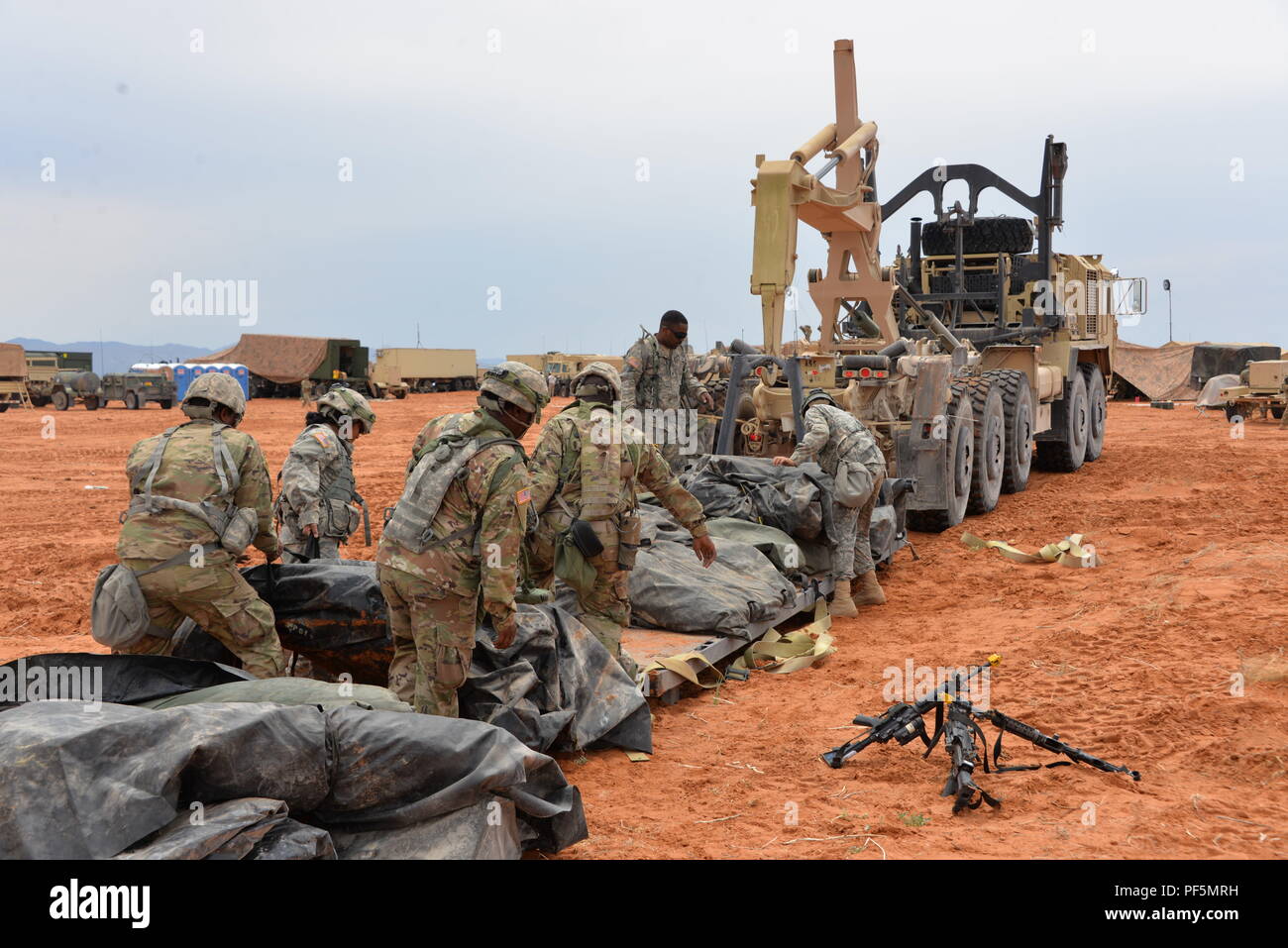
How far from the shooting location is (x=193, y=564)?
Result: 15.0 feet

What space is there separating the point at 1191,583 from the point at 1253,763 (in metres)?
3.23

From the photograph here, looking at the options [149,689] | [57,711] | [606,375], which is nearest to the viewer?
[57,711]

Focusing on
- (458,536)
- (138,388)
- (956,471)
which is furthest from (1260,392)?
(138,388)

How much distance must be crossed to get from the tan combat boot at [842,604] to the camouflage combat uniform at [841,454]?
0.08 meters

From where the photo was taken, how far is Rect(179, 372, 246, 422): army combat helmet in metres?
4.90

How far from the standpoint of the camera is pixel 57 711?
3119 mm

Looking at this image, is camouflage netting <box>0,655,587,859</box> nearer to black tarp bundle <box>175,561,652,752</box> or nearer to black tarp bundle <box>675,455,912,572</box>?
black tarp bundle <box>175,561,652,752</box>

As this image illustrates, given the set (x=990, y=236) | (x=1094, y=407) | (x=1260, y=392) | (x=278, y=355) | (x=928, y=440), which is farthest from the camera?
(x=278, y=355)

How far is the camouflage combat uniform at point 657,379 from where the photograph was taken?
8766 mm

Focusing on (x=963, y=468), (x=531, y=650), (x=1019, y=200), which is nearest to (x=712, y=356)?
(x=963, y=468)

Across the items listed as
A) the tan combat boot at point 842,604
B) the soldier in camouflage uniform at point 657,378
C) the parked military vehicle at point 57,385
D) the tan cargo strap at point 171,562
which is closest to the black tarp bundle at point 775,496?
the tan combat boot at point 842,604

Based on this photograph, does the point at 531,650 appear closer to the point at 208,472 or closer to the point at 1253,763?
the point at 208,472

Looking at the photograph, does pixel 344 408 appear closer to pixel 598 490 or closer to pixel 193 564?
pixel 598 490

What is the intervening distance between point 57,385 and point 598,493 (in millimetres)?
31609
